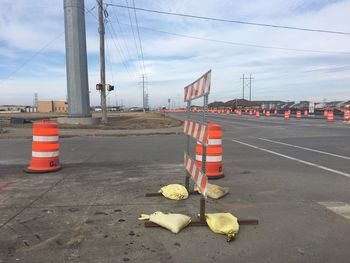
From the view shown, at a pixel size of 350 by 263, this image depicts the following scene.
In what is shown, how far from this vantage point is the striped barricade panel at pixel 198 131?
522 cm

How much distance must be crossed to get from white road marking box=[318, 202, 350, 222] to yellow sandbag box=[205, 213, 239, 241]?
5.51 ft

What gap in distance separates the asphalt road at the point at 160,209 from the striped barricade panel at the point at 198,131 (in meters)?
1.09

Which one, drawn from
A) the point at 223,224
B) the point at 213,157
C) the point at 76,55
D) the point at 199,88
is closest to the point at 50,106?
Answer: the point at 76,55

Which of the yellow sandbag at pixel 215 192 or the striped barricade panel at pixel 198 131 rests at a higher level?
the striped barricade panel at pixel 198 131

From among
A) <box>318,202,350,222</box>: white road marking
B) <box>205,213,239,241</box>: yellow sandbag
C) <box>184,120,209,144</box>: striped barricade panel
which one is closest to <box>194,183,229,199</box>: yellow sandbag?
<box>184,120,209,144</box>: striped barricade panel

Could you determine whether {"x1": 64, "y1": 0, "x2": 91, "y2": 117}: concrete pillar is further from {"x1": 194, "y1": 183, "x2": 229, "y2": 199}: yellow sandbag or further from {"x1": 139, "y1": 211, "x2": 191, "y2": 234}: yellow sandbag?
{"x1": 139, "y1": 211, "x2": 191, "y2": 234}: yellow sandbag

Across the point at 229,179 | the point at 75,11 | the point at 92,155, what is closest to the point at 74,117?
the point at 75,11

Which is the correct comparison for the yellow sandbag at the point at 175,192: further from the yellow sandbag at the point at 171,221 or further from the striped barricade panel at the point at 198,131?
the yellow sandbag at the point at 171,221

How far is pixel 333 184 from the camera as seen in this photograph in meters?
7.51

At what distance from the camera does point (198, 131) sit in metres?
5.64

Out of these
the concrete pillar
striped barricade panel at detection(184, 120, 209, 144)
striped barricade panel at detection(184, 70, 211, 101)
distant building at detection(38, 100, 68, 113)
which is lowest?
distant building at detection(38, 100, 68, 113)

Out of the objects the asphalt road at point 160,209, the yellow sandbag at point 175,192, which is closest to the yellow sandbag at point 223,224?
the asphalt road at point 160,209

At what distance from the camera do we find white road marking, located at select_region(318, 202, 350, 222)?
5.52 metres

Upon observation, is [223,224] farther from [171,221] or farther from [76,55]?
[76,55]
